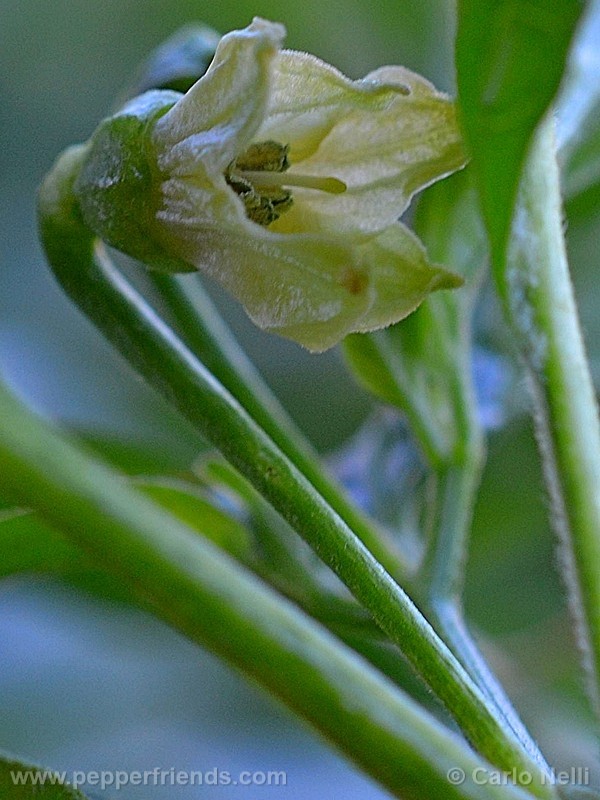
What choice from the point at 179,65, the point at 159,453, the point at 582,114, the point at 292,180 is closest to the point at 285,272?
the point at 292,180

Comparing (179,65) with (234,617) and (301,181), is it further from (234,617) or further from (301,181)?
(234,617)

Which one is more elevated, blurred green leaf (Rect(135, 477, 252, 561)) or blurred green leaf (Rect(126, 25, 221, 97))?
blurred green leaf (Rect(126, 25, 221, 97))

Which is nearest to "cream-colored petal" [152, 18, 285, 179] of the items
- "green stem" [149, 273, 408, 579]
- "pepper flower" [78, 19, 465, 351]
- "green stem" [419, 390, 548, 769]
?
"pepper flower" [78, 19, 465, 351]

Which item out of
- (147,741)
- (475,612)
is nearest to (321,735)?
(147,741)

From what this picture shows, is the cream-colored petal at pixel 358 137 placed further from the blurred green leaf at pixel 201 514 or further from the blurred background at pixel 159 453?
the blurred background at pixel 159 453

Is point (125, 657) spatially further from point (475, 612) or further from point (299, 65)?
point (299, 65)

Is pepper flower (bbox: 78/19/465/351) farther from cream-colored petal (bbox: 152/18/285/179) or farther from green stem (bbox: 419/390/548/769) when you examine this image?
green stem (bbox: 419/390/548/769)

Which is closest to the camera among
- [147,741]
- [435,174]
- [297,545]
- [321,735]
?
[321,735]
